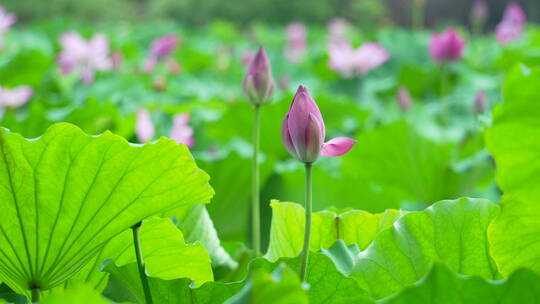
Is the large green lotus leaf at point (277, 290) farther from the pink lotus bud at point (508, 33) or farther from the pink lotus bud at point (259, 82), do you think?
the pink lotus bud at point (508, 33)

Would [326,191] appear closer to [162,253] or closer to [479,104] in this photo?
[479,104]

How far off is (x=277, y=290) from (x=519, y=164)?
0.30 meters

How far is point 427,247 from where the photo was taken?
61cm

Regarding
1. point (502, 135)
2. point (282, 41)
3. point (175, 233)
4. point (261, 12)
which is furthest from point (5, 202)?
point (261, 12)

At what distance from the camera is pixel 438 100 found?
316 centimetres

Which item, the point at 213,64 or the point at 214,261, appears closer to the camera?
the point at 214,261

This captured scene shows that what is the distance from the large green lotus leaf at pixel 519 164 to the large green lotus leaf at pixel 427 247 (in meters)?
0.02

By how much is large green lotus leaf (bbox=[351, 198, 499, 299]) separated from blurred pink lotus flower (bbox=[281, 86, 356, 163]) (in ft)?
0.25

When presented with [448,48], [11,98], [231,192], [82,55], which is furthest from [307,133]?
[82,55]

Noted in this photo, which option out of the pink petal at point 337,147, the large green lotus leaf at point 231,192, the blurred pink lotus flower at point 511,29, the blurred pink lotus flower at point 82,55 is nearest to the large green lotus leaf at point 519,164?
the pink petal at point 337,147

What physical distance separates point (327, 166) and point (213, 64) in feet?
6.95

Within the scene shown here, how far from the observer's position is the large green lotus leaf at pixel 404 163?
5.41 feet

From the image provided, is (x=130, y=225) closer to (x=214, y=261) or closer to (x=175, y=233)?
(x=175, y=233)

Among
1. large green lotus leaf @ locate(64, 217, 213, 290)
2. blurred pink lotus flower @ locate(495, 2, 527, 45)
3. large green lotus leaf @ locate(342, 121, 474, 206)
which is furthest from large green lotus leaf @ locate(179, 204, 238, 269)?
blurred pink lotus flower @ locate(495, 2, 527, 45)
